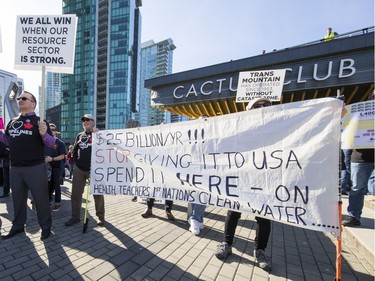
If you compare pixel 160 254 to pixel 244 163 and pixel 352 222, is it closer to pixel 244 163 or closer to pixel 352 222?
pixel 244 163

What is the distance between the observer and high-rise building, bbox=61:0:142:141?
228 ft

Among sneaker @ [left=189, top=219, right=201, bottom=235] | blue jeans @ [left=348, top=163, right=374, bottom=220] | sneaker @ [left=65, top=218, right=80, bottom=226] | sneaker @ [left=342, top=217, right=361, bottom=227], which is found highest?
blue jeans @ [left=348, top=163, right=374, bottom=220]

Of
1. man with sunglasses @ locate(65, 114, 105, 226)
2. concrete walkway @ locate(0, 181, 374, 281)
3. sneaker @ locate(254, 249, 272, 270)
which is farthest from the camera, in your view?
man with sunglasses @ locate(65, 114, 105, 226)

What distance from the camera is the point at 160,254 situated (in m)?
3.09

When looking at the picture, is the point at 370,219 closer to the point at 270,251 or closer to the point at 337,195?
the point at 270,251

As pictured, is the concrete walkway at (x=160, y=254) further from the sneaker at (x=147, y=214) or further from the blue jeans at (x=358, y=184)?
the blue jeans at (x=358, y=184)

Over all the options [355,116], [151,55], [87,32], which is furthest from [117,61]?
[151,55]

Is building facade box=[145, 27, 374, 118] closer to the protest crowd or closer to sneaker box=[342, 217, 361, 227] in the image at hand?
the protest crowd

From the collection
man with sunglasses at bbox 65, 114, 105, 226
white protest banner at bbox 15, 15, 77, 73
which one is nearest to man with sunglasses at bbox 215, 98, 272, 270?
man with sunglasses at bbox 65, 114, 105, 226

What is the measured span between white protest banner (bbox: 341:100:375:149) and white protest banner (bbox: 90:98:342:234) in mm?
1611

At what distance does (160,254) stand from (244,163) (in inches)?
68.8

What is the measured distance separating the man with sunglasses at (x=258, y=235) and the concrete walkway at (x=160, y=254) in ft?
0.31

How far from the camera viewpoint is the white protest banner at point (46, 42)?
3504 millimetres

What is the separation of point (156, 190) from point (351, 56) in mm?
7826
